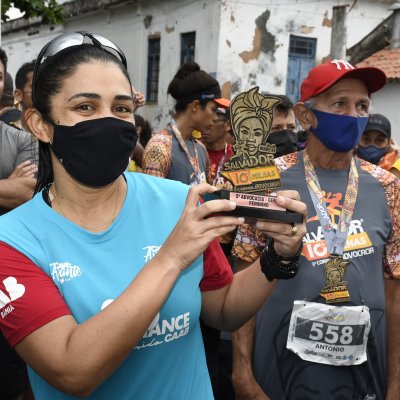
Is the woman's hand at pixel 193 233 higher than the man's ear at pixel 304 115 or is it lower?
lower

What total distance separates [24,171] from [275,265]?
2.09 meters

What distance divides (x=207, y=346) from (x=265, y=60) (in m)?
12.3

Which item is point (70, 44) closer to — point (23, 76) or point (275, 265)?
point (275, 265)

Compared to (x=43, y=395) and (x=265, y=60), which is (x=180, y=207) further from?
(x=265, y=60)

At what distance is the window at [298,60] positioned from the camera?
53.3 ft

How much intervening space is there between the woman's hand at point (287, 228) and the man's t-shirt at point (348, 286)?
28.1 inches

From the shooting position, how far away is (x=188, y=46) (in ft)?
54.7

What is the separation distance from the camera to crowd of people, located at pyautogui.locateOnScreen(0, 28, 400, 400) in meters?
Result: 1.53

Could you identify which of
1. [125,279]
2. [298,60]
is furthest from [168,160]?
[298,60]

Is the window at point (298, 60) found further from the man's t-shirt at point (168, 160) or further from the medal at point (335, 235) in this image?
the medal at point (335, 235)

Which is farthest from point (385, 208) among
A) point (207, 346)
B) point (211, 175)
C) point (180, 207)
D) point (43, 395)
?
point (211, 175)

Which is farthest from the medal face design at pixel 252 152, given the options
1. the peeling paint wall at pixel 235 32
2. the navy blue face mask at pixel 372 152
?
the peeling paint wall at pixel 235 32

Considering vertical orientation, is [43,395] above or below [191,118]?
below

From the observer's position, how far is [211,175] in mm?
5570
